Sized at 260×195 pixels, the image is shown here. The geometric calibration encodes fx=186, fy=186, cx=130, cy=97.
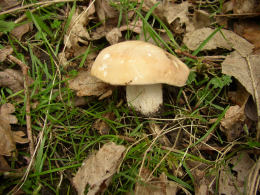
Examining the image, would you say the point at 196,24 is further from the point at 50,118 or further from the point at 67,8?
the point at 50,118

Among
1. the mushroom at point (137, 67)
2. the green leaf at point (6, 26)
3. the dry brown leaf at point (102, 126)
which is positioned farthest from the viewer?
the green leaf at point (6, 26)

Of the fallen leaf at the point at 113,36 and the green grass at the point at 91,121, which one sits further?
the fallen leaf at the point at 113,36

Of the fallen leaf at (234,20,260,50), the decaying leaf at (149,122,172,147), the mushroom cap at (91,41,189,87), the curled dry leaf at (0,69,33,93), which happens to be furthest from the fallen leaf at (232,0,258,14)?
the curled dry leaf at (0,69,33,93)

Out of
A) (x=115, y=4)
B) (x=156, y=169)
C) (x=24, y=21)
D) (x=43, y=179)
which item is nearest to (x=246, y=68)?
(x=156, y=169)

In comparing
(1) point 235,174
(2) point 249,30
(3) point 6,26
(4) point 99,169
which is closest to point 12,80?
(3) point 6,26

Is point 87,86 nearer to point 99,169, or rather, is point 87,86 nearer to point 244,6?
point 99,169

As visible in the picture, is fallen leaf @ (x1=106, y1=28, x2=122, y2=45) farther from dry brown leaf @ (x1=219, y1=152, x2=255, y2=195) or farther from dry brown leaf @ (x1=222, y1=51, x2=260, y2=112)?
dry brown leaf @ (x1=219, y1=152, x2=255, y2=195)

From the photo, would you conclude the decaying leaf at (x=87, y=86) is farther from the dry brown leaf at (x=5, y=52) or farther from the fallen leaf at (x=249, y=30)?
the fallen leaf at (x=249, y=30)

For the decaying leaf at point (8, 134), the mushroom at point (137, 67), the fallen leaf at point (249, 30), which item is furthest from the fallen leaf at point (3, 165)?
the fallen leaf at point (249, 30)
